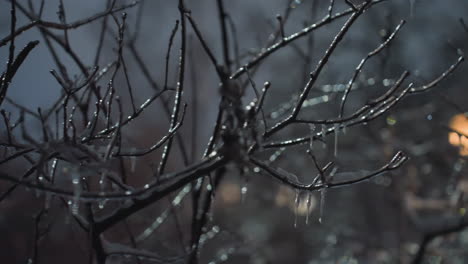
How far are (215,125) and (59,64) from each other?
1.00 m

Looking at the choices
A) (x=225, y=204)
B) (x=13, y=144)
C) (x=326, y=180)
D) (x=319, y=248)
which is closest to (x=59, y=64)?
(x=13, y=144)

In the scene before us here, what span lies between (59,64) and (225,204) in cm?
1725

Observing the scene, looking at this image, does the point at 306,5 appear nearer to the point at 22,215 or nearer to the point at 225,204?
the point at 22,215

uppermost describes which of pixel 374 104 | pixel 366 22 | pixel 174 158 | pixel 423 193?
pixel 366 22

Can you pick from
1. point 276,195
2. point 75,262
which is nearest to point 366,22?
point 276,195

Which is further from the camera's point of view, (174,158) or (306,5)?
(174,158)

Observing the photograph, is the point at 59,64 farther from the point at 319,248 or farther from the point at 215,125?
the point at 319,248

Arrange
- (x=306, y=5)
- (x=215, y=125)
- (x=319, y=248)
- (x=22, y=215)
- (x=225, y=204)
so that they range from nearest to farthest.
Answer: (x=215, y=125) < (x=306, y=5) < (x=22, y=215) < (x=319, y=248) < (x=225, y=204)

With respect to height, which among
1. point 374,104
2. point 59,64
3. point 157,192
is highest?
point 59,64

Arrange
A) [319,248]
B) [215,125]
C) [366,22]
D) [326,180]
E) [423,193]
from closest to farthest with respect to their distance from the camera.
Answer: [326,180] → [215,125] → [423,193] → [366,22] → [319,248]

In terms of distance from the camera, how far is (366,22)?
593 inches

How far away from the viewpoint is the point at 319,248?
1695cm

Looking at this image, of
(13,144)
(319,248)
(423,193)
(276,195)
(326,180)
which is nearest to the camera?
(13,144)

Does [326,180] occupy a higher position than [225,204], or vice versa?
[225,204]
